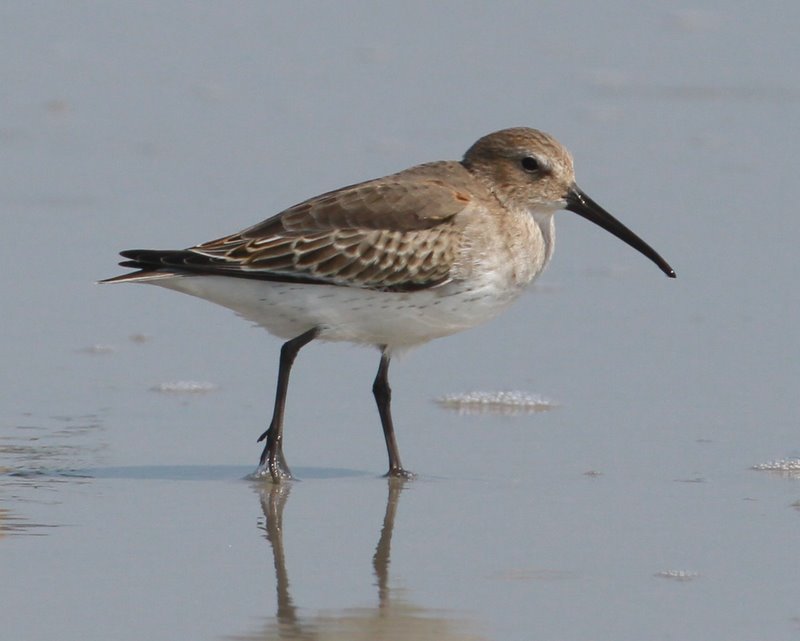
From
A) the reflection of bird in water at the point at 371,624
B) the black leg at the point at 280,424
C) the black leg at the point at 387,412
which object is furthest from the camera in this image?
the black leg at the point at 387,412

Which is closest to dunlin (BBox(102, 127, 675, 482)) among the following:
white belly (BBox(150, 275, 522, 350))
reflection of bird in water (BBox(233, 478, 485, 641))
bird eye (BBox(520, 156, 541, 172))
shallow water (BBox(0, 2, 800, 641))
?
white belly (BBox(150, 275, 522, 350))

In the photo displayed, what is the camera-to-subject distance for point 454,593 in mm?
6648

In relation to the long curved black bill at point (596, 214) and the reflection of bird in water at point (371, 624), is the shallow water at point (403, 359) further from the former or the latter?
the long curved black bill at point (596, 214)

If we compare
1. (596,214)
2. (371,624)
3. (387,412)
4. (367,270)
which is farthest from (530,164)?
(371,624)

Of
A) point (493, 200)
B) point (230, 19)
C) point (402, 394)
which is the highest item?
point (230, 19)

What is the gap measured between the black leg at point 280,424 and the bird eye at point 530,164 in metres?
1.40

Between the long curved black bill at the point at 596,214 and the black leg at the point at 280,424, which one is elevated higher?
the long curved black bill at the point at 596,214

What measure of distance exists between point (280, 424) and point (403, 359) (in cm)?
85

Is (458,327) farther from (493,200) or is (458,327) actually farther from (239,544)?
(239,544)

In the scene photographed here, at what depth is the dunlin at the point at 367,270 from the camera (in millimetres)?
8539

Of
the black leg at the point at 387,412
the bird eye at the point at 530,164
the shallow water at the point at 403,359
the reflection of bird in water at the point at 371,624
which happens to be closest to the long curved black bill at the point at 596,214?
the bird eye at the point at 530,164

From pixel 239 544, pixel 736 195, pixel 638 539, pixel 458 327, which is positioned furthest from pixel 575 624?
pixel 736 195

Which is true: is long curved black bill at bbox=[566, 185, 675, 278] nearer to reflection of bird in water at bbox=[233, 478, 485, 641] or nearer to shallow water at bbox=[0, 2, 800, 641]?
shallow water at bbox=[0, 2, 800, 641]

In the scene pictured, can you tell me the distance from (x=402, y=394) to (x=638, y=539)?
100 inches
